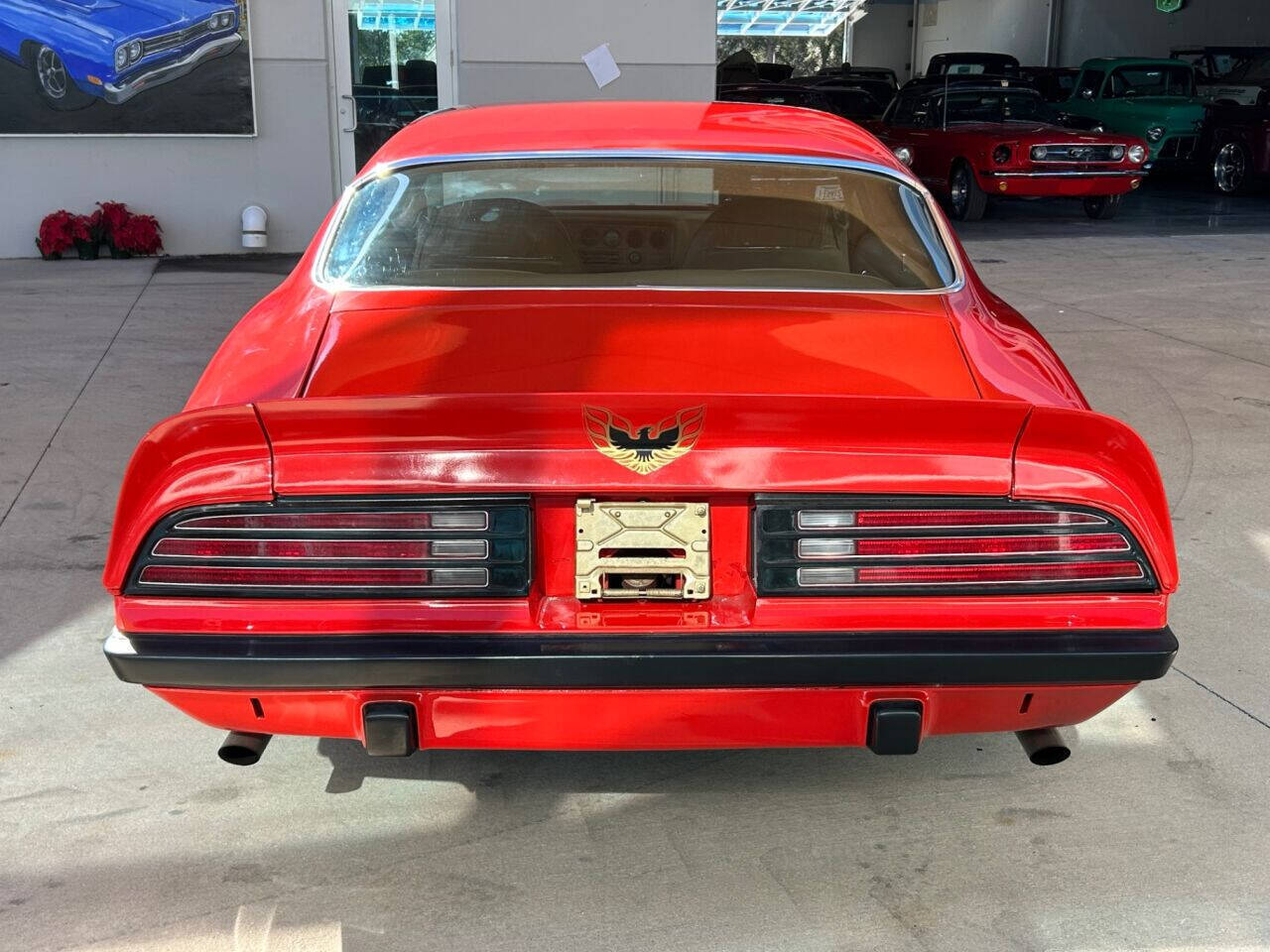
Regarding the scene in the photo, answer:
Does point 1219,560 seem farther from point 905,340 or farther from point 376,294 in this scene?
point 376,294

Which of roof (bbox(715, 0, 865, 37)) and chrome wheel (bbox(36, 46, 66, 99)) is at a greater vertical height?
roof (bbox(715, 0, 865, 37))

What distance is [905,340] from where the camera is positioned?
109 inches

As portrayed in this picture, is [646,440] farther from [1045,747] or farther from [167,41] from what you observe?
[167,41]

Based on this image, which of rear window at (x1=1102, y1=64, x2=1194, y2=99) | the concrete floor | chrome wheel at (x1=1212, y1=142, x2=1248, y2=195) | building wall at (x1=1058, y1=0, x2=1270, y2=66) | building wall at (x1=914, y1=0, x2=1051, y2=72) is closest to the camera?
the concrete floor

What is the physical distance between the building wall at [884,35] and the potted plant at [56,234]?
32241 millimetres

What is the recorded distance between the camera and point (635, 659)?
2264 millimetres

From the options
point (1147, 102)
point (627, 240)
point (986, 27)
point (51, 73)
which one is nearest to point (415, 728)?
point (627, 240)

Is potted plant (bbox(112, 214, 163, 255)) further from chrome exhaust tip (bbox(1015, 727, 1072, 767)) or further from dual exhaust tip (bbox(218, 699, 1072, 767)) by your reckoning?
chrome exhaust tip (bbox(1015, 727, 1072, 767))

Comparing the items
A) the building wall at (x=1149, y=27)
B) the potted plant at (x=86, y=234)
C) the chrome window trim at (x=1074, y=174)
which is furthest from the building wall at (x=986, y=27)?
the potted plant at (x=86, y=234)

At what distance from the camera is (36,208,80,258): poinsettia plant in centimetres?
1033

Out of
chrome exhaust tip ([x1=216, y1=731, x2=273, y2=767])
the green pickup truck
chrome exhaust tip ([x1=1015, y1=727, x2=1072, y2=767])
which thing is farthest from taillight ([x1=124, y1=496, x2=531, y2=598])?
the green pickup truck

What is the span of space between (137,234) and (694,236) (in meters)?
8.19

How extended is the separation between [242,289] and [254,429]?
288 inches

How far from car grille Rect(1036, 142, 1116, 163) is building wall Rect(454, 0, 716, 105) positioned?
3.97 metres
